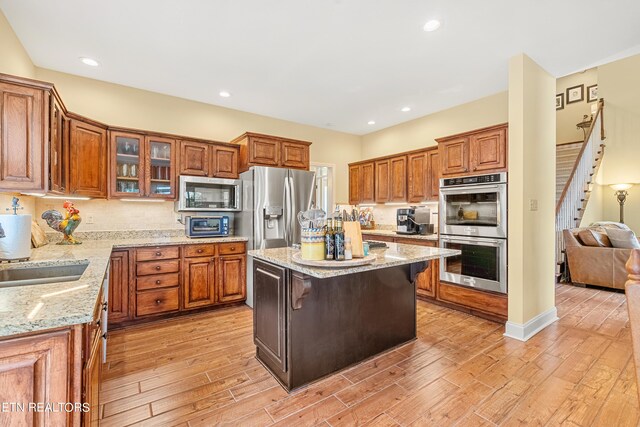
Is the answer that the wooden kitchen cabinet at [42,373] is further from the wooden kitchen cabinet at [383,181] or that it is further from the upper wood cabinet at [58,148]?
the wooden kitchen cabinet at [383,181]

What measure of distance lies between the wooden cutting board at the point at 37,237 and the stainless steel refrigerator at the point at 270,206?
2.09 meters

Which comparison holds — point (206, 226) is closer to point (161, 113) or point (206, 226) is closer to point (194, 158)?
point (194, 158)

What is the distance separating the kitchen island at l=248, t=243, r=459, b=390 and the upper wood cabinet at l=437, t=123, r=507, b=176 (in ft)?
5.35

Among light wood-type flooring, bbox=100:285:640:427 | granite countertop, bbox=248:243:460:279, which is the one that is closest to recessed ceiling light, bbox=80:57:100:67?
granite countertop, bbox=248:243:460:279

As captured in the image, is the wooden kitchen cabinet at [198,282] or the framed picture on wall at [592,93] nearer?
the wooden kitchen cabinet at [198,282]

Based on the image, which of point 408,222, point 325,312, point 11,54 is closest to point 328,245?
point 325,312

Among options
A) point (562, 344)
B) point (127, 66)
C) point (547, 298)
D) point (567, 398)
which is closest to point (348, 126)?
point (127, 66)

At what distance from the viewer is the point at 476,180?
141 inches

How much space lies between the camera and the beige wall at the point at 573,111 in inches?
292

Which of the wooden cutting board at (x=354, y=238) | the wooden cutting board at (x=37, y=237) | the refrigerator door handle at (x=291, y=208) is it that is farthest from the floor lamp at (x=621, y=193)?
the wooden cutting board at (x=37, y=237)

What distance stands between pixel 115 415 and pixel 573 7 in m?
4.43

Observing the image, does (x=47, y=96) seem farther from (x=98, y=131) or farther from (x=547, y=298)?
(x=547, y=298)

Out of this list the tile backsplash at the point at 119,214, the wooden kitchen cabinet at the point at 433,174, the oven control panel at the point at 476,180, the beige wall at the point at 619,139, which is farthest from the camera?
the beige wall at the point at 619,139

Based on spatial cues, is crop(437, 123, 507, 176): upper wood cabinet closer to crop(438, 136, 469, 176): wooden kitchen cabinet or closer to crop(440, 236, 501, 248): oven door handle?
crop(438, 136, 469, 176): wooden kitchen cabinet
